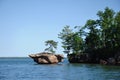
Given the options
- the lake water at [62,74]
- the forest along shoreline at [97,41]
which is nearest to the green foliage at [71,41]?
the forest along shoreline at [97,41]

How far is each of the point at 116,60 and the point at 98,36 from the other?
1485 cm

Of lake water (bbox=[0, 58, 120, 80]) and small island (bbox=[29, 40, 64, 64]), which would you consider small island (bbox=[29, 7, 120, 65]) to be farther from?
lake water (bbox=[0, 58, 120, 80])

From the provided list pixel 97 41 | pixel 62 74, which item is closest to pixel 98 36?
pixel 97 41

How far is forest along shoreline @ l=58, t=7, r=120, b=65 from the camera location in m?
81.8

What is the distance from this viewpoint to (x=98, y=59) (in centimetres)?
8662

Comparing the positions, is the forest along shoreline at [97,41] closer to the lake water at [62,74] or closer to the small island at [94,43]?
the small island at [94,43]

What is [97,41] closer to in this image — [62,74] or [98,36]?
[98,36]

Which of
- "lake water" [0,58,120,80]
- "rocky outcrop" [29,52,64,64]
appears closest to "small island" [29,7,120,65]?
"rocky outcrop" [29,52,64,64]

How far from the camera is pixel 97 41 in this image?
292ft

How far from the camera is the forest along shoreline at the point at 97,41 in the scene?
81.8 m

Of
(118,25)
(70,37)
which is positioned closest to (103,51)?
(118,25)

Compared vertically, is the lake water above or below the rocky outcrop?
below

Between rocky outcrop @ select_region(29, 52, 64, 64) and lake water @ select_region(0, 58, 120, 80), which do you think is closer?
lake water @ select_region(0, 58, 120, 80)

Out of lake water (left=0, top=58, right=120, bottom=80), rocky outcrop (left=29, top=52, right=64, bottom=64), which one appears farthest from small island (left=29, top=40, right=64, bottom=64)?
lake water (left=0, top=58, right=120, bottom=80)
